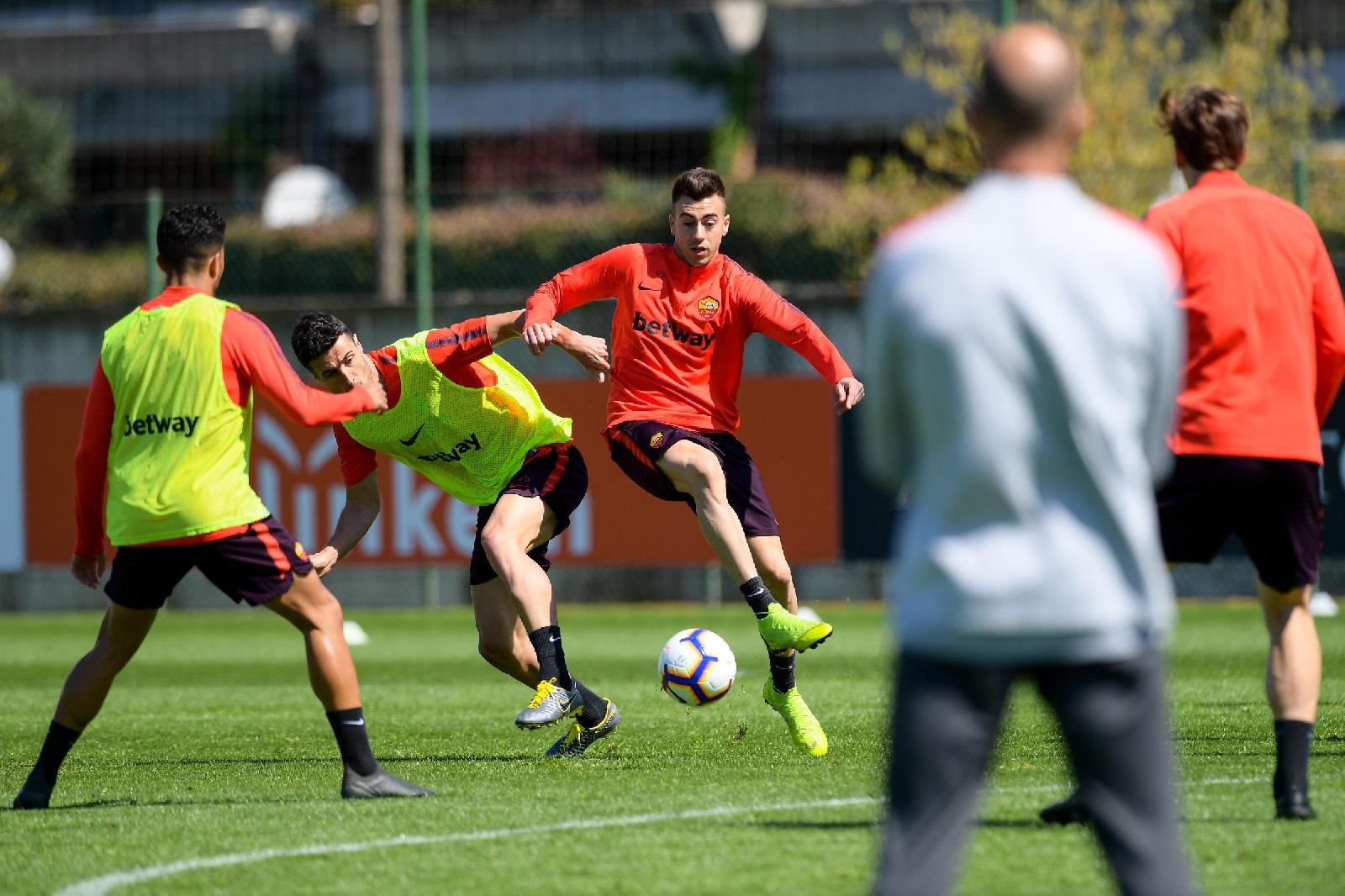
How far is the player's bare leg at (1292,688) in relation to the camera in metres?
5.34

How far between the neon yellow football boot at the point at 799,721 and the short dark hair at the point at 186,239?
110 inches

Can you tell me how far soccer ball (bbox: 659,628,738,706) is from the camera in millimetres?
7785

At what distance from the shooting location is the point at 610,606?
679 inches

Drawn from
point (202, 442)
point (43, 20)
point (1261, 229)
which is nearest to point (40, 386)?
point (202, 442)

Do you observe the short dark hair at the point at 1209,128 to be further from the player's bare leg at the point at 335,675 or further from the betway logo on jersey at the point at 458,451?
the betway logo on jersey at the point at 458,451

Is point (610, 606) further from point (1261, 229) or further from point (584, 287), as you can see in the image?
point (1261, 229)

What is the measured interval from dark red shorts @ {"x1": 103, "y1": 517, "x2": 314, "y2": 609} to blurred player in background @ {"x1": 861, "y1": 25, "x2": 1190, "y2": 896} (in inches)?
133

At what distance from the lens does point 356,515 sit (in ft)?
25.9

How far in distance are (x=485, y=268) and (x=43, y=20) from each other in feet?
59.5

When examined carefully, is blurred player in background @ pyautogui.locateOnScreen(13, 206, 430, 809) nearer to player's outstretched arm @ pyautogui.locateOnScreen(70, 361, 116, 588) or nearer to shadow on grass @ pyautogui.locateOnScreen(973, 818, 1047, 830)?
player's outstretched arm @ pyautogui.locateOnScreen(70, 361, 116, 588)

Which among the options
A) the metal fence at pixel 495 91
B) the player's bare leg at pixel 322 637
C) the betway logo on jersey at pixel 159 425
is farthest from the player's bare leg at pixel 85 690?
the metal fence at pixel 495 91

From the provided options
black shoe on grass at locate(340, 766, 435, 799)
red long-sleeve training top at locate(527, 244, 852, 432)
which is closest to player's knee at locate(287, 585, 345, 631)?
black shoe on grass at locate(340, 766, 435, 799)

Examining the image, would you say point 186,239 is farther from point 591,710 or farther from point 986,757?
point 986,757

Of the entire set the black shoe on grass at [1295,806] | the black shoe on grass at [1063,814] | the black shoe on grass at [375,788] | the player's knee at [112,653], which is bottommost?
the black shoe on grass at [375,788]
